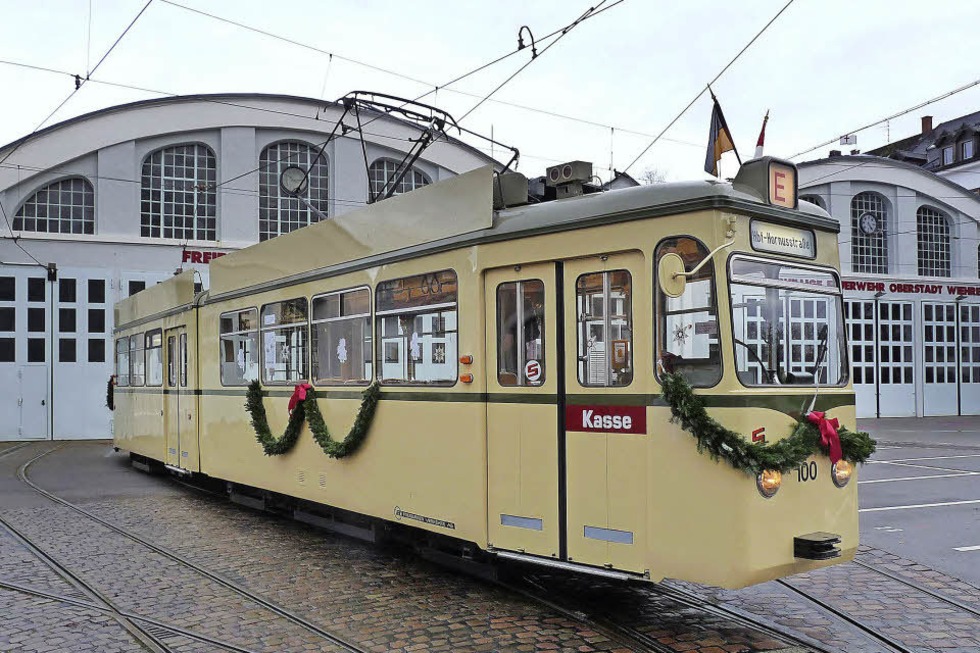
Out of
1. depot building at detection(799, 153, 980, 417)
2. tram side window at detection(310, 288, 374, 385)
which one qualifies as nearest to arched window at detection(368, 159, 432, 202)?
depot building at detection(799, 153, 980, 417)

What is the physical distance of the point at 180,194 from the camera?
1040 inches

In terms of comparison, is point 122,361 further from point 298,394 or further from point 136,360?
point 298,394

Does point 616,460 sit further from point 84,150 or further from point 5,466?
point 84,150

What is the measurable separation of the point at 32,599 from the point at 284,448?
123 inches

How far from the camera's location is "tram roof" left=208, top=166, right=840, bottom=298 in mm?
6020

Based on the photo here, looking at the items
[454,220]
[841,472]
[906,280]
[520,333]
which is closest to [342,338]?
[454,220]

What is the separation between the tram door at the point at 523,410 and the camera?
656 cm

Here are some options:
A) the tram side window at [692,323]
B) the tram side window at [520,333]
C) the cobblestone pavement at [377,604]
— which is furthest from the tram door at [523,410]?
the tram side window at [692,323]

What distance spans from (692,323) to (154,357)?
11.6 m

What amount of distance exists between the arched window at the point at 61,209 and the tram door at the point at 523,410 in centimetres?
2179

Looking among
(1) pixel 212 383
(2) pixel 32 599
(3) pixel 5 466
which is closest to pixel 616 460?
→ (2) pixel 32 599

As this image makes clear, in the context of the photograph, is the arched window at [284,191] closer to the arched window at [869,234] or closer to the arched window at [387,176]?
the arched window at [387,176]

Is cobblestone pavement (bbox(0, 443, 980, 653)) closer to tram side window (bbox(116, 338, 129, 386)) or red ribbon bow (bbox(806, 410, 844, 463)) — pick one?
red ribbon bow (bbox(806, 410, 844, 463))

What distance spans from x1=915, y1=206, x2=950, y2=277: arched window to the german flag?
29750 mm
